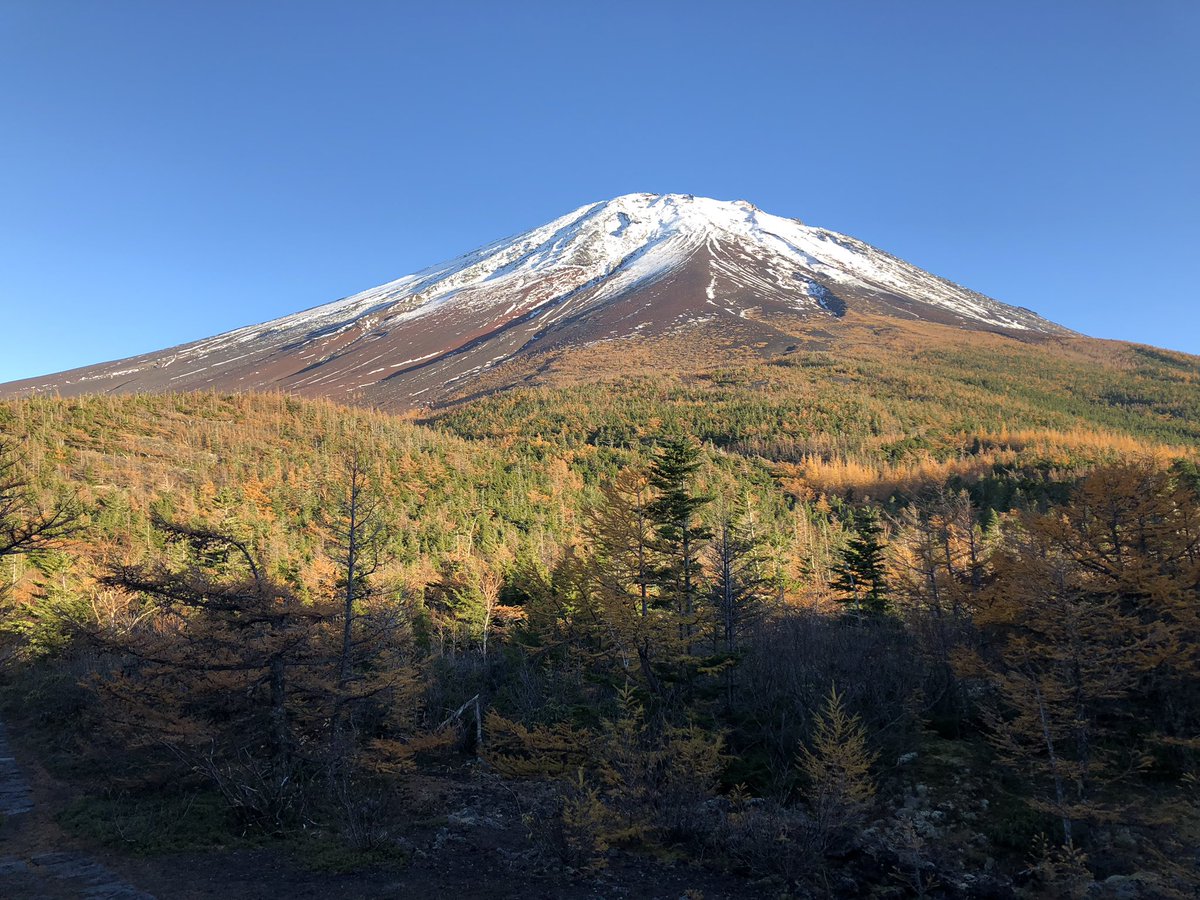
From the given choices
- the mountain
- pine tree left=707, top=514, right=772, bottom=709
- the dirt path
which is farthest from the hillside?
the mountain

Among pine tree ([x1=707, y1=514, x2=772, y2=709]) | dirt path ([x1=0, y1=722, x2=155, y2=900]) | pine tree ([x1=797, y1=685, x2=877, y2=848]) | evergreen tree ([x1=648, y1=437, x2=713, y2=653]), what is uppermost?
evergreen tree ([x1=648, y1=437, x2=713, y2=653])

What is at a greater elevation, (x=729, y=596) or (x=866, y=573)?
(x=729, y=596)

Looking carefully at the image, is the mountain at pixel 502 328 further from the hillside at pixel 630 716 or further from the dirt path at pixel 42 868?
the dirt path at pixel 42 868

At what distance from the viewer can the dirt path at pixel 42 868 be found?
8320 mm

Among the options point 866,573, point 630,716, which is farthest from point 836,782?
point 866,573

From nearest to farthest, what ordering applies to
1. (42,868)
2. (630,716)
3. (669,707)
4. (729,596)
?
(42,868), (630,716), (669,707), (729,596)

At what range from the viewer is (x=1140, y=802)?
12586mm

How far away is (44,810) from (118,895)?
4857mm

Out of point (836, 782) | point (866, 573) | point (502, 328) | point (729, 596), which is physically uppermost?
point (502, 328)

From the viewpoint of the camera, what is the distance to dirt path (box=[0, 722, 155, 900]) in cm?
832

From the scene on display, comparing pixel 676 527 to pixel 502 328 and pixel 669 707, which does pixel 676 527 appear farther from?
pixel 502 328

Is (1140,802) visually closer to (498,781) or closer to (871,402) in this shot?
(498,781)

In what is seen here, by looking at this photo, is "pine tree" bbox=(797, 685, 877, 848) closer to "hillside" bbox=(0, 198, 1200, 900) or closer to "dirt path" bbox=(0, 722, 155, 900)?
"hillside" bbox=(0, 198, 1200, 900)

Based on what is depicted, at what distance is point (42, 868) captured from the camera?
9016mm
